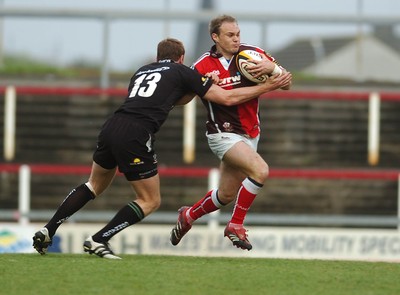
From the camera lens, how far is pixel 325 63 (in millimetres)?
22688

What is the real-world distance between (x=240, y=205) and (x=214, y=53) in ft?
4.20

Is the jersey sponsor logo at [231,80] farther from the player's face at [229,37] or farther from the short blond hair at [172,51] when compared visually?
the short blond hair at [172,51]

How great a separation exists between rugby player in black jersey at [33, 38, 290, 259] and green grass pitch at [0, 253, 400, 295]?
0.32 meters

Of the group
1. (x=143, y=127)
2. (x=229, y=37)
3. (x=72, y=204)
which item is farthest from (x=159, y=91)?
(x=72, y=204)

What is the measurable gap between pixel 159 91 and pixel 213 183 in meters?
6.54

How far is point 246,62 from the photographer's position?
9008 millimetres

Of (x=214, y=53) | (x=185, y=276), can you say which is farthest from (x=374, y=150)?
(x=185, y=276)

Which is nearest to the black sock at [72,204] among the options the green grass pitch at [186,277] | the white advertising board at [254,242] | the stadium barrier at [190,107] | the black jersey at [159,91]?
the green grass pitch at [186,277]

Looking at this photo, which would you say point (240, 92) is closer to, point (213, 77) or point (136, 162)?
point (213, 77)

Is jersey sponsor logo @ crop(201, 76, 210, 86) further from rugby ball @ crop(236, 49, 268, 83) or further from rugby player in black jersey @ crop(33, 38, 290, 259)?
rugby ball @ crop(236, 49, 268, 83)

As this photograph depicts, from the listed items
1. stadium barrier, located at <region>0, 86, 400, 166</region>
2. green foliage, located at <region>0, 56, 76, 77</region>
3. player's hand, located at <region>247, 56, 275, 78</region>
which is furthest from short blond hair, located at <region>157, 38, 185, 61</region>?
green foliage, located at <region>0, 56, 76, 77</region>

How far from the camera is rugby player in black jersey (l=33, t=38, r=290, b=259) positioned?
8.60 meters

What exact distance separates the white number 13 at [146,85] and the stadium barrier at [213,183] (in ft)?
18.0

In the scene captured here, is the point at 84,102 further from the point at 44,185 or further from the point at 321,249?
the point at 321,249
